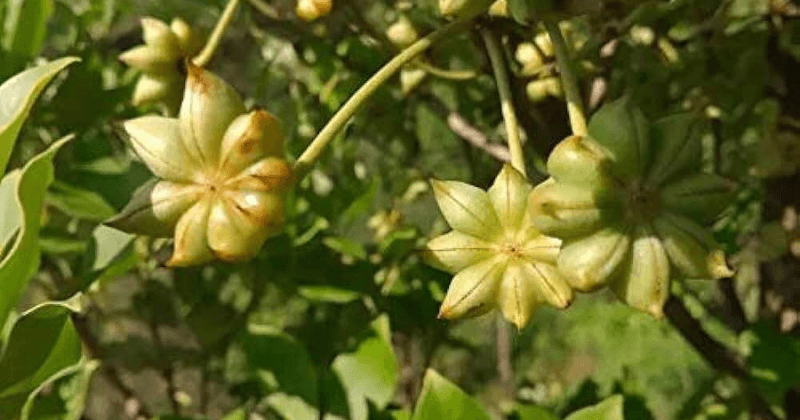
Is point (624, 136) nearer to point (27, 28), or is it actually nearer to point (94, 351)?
point (27, 28)

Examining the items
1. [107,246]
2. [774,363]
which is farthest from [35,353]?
[774,363]

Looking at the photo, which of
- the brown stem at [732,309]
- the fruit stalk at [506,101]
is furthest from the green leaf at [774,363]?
the fruit stalk at [506,101]

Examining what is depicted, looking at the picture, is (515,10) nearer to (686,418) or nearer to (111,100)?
(111,100)

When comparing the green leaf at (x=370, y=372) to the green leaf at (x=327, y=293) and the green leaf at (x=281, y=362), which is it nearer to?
the green leaf at (x=281, y=362)

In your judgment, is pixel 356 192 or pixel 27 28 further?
pixel 356 192

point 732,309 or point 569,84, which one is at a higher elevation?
point 569,84

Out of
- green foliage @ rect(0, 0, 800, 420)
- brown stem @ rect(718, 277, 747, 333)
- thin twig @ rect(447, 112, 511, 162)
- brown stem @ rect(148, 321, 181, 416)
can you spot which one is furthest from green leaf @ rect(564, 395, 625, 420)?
brown stem @ rect(148, 321, 181, 416)

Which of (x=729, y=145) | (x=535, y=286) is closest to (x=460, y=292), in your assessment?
(x=535, y=286)

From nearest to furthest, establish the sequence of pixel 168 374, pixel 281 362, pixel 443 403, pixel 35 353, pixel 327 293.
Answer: pixel 35 353 < pixel 443 403 < pixel 281 362 < pixel 327 293 < pixel 168 374
